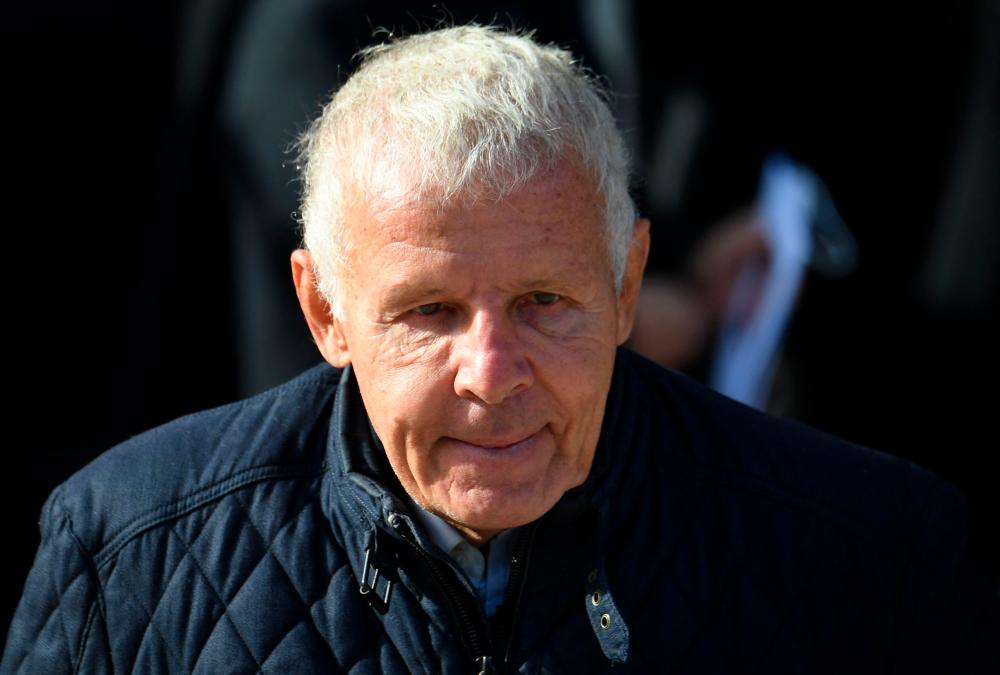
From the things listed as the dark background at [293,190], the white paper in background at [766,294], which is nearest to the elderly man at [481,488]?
the dark background at [293,190]

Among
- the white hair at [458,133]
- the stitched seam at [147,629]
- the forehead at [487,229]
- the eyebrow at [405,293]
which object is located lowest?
the stitched seam at [147,629]

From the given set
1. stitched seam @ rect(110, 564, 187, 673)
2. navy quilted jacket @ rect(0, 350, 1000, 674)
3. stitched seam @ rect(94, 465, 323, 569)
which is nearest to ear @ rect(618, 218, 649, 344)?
navy quilted jacket @ rect(0, 350, 1000, 674)

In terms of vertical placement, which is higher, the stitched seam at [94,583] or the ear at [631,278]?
the ear at [631,278]

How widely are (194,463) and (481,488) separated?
1.68ft

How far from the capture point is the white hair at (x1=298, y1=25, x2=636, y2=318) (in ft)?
5.59

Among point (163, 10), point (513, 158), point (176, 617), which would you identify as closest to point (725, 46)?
point (163, 10)

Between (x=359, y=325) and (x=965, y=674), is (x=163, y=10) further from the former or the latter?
(x=965, y=674)

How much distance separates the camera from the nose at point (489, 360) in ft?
5.62

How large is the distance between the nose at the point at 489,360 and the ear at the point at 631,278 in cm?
26

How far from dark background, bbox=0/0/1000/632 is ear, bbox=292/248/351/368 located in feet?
3.45

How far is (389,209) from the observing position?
1.73m

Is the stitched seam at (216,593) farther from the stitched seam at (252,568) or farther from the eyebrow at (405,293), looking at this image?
the eyebrow at (405,293)

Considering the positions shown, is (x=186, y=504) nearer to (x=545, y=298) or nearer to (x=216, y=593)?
(x=216, y=593)

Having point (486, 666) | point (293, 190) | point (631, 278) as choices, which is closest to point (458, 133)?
point (631, 278)
